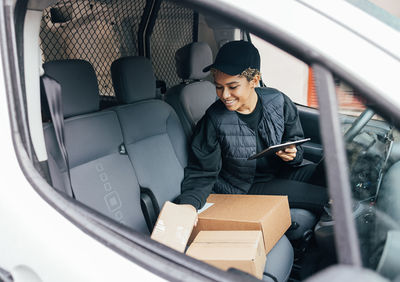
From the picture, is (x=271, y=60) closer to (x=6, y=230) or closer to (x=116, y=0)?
(x=116, y=0)

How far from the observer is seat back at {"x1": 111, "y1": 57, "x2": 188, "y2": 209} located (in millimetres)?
1773

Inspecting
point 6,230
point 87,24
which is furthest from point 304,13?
point 87,24

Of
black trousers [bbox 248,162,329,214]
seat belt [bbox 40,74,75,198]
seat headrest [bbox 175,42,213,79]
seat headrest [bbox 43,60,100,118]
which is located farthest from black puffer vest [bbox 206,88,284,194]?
seat belt [bbox 40,74,75,198]

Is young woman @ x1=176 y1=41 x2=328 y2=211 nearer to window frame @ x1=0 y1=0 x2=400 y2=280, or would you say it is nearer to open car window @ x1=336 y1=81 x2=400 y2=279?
open car window @ x1=336 y1=81 x2=400 y2=279

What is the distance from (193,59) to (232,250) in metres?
1.42

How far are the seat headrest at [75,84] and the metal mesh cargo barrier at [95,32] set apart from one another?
2.18 ft

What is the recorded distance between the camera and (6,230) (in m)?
0.91

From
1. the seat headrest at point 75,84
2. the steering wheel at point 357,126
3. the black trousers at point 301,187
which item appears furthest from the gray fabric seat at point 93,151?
the steering wheel at point 357,126

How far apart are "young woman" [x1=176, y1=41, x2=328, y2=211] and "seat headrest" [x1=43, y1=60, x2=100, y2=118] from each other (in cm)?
62

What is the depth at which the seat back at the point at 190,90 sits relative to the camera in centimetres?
231

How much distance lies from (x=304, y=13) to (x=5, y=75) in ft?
2.35

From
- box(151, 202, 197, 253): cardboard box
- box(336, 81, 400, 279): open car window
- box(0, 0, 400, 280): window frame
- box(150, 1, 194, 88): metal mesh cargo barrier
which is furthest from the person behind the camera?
box(150, 1, 194, 88): metal mesh cargo barrier

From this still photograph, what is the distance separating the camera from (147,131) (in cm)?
190

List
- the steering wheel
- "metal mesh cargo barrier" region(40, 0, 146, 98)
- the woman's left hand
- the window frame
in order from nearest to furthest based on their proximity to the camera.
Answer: the window frame
the steering wheel
the woman's left hand
"metal mesh cargo barrier" region(40, 0, 146, 98)
